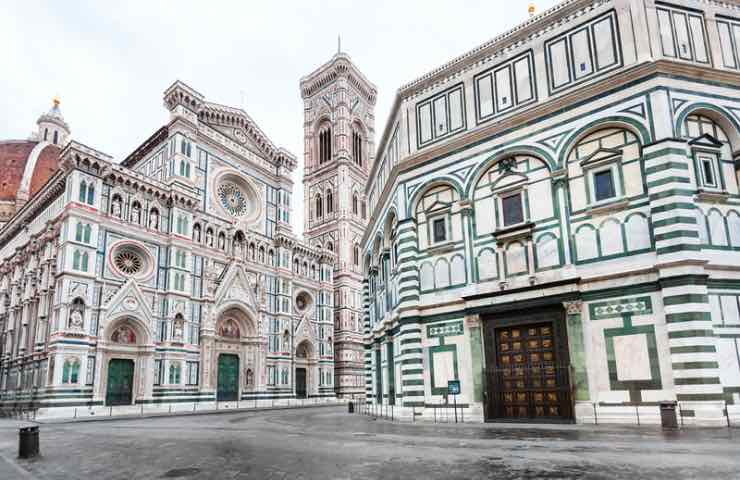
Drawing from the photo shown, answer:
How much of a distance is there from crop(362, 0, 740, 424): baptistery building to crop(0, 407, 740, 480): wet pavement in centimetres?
253

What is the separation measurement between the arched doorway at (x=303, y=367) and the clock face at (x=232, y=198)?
14.9 metres

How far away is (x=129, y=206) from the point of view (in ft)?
123

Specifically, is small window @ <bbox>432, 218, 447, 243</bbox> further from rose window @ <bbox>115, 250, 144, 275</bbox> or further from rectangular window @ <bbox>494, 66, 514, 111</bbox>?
rose window @ <bbox>115, 250, 144, 275</bbox>

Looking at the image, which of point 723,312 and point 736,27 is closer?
point 723,312

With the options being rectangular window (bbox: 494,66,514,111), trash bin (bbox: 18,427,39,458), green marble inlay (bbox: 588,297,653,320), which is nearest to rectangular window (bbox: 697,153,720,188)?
green marble inlay (bbox: 588,297,653,320)

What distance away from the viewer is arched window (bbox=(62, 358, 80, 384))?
102ft

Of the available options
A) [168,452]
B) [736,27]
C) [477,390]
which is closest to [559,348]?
[477,390]

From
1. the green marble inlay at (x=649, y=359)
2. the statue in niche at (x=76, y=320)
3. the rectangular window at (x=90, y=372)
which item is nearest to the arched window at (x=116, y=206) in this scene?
the statue in niche at (x=76, y=320)

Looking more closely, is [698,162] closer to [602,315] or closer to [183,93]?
[602,315]

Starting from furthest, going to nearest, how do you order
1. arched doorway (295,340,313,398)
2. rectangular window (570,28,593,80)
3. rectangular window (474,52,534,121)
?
arched doorway (295,340,313,398) → rectangular window (474,52,534,121) → rectangular window (570,28,593,80)

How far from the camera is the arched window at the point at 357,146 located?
72.0m

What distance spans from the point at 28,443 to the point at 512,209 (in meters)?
17.2

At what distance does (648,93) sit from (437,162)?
8553mm

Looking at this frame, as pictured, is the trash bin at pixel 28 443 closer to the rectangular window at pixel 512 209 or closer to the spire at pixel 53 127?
the rectangular window at pixel 512 209
